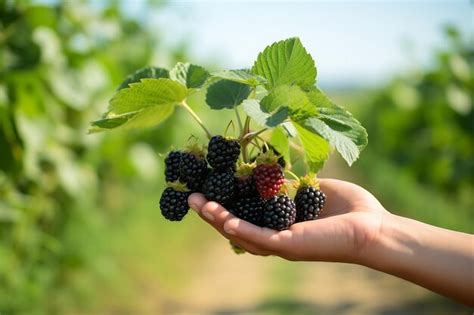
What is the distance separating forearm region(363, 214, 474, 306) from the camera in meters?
1.96

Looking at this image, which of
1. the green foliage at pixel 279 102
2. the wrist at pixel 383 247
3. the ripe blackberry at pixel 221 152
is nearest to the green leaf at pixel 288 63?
the green foliage at pixel 279 102

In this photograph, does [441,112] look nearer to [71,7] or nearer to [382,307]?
[382,307]

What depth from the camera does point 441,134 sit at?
6016 millimetres

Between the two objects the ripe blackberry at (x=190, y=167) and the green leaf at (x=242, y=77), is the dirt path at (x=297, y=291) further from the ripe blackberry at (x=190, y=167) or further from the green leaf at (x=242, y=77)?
the green leaf at (x=242, y=77)

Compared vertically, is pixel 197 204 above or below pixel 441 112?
below

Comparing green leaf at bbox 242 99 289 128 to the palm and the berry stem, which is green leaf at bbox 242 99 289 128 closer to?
the berry stem

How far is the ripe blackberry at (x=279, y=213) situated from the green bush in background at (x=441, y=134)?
3.87 meters

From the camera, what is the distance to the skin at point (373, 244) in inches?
75.0

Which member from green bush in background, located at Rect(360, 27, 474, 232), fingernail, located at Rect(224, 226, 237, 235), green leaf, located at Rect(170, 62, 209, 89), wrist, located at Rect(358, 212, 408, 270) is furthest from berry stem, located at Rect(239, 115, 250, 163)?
green bush in background, located at Rect(360, 27, 474, 232)

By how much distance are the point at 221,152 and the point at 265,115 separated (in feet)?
0.79

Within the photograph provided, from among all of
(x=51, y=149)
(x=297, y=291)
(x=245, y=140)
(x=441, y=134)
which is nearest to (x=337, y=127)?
(x=245, y=140)

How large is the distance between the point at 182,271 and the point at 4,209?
9.15 feet

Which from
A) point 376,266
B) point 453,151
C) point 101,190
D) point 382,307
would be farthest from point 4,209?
point 453,151

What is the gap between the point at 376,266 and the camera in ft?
6.72
